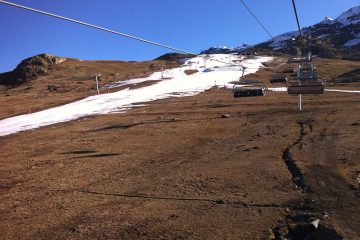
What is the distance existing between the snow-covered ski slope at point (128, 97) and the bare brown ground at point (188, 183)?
9.11 m

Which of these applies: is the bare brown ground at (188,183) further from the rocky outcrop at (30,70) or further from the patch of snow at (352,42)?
the patch of snow at (352,42)

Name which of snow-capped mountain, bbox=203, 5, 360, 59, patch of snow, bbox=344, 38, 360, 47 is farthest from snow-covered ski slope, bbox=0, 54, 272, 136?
patch of snow, bbox=344, 38, 360, 47

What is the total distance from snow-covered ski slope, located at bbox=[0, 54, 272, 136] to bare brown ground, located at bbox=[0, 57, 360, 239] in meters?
9.11

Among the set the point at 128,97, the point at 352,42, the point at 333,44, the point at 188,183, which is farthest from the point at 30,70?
the point at 352,42

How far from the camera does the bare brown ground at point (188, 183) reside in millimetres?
9620

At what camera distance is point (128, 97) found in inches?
2136

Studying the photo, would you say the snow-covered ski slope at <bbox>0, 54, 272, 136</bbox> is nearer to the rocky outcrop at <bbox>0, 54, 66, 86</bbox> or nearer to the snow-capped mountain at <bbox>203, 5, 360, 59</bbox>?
the rocky outcrop at <bbox>0, 54, 66, 86</bbox>

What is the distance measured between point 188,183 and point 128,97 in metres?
42.0

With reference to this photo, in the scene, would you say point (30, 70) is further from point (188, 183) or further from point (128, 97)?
point (188, 183)

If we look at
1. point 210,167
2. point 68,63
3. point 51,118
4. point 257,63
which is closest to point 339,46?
point 257,63

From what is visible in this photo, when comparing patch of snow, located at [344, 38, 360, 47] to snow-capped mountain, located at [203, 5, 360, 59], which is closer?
snow-capped mountain, located at [203, 5, 360, 59]

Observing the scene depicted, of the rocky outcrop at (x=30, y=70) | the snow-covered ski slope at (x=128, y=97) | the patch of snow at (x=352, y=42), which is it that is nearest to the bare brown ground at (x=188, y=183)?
the snow-covered ski slope at (x=128, y=97)

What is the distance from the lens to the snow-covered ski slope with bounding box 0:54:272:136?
39.2 m

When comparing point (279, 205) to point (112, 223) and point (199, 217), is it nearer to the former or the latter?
point (199, 217)
